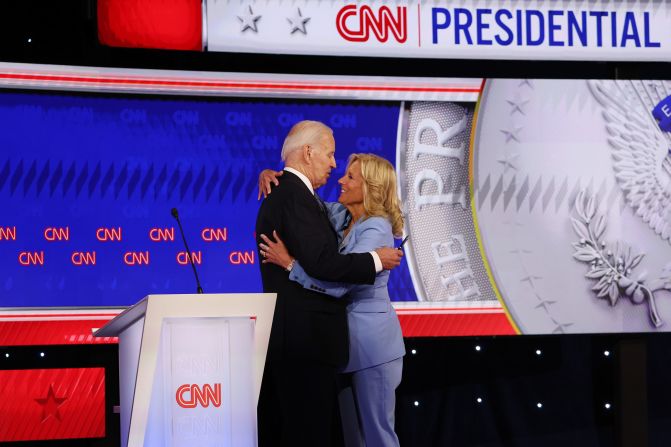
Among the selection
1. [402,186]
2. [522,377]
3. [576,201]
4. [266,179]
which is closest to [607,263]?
[576,201]

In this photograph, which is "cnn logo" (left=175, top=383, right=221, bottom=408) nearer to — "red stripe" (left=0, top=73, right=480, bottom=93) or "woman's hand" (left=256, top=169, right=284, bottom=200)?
"woman's hand" (left=256, top=169, right=284, bottom=200)

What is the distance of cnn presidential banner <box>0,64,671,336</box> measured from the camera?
3.99m

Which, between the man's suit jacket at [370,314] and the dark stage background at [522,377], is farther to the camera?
the dark stage background at [522,377]

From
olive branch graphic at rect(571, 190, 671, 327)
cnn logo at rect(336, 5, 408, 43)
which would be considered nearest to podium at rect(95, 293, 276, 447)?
cnn logo at rect(336, 5, 408, 43)

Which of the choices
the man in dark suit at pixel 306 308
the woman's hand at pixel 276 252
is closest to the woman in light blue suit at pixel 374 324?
the man in dark suit at pixel 306 308

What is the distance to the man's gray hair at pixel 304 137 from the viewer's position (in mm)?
3441

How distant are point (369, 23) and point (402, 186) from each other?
2.42 feet

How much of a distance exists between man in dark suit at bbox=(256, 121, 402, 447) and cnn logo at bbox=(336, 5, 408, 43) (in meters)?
1.05

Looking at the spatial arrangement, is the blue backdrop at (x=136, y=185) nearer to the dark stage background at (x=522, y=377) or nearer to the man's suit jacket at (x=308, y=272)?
the dark stage background at (x=522, y=377)

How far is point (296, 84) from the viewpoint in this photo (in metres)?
4.16

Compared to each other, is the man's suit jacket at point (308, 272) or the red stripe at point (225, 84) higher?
the red stripe at point (225, 84)

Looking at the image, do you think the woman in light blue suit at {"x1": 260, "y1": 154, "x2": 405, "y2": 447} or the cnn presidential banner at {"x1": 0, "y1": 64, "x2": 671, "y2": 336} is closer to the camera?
the woman in light blue suit at {"x1": 260, "y1": 154, "x2": 405, "y2": 447}

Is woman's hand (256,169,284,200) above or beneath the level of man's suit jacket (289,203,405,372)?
above

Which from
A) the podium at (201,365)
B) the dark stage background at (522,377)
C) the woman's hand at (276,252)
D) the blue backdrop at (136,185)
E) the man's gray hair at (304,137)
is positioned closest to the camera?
the podium at (201,365)
